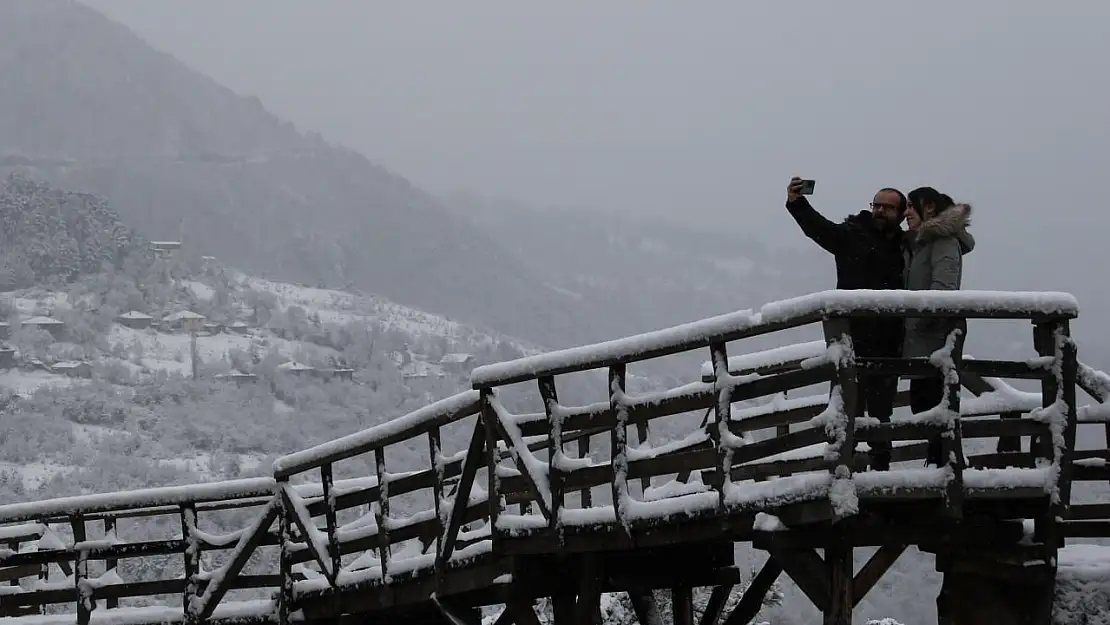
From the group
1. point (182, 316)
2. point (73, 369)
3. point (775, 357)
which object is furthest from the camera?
point (182, 316)

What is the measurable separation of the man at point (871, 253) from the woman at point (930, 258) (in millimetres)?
89

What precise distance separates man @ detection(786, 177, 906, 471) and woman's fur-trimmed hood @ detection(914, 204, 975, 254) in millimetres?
216

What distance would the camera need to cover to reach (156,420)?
110 meters

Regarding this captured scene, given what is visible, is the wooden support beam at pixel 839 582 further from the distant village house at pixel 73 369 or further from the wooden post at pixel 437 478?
the distant village house at pixel 73 369

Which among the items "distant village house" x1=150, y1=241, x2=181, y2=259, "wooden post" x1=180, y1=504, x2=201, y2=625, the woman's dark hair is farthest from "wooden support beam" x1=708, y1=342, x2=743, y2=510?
"distant village house" x1=150, y1=241, x2=181, y2=259

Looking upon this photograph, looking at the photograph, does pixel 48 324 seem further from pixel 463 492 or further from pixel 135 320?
pixel 463 492

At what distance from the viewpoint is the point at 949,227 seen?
6688 mm

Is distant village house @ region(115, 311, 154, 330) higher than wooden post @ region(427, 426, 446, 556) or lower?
lower

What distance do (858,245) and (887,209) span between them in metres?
0.28

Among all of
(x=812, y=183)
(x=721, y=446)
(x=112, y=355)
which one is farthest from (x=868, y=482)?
(x=112, y=355)

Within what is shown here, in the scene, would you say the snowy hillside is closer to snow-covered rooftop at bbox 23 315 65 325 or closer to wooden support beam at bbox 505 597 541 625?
snow-covered rooftop at bbox 23 315 65 325

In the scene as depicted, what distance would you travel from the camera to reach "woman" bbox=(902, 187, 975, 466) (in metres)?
6.51

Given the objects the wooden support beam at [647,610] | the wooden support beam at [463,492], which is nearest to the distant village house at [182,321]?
the wooden support beam at [647,610]

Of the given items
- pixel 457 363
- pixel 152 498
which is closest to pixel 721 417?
pixel 152 498
